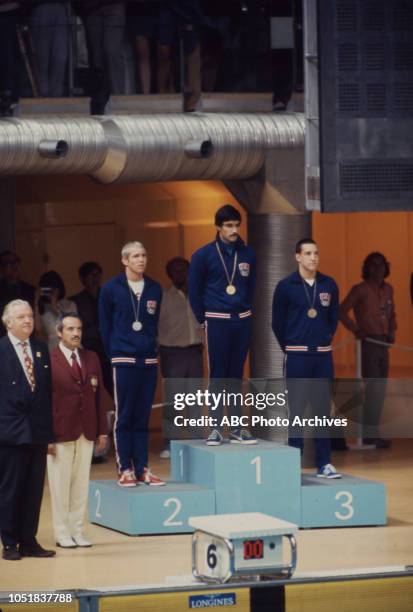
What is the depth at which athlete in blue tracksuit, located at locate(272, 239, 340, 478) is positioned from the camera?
11.1 metres

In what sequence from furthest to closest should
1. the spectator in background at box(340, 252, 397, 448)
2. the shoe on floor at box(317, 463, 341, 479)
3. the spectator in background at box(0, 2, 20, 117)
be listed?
the spectator in background at box(340, 252, 397, 448)
the spectator in background at box(0, 2, 20, 117)
the shoe on floor at box(317, 463, 341, 479)

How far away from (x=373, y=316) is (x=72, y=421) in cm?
472

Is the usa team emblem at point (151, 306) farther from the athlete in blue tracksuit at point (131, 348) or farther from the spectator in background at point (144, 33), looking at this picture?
the spectator in background at point (144, 33)

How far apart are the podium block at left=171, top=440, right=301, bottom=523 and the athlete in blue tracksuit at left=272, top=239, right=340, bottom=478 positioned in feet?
1.40

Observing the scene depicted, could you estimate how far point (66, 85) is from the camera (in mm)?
12898

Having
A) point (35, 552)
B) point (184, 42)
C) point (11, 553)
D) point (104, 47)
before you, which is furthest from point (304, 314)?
point (104, 47)

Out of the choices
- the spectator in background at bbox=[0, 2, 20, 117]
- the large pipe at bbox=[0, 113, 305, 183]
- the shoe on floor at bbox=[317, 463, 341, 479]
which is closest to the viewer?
the shoe on floor at bbox=[317, 463, 341, 479]

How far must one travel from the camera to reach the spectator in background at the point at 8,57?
12727 mm

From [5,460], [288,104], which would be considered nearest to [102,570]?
[5,460]

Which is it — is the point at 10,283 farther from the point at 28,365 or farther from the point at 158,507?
the point at 28,365

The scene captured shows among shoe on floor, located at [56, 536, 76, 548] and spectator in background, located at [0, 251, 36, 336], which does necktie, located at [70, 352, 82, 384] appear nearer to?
shoe on floor, located at [56, 536, 76, 548]

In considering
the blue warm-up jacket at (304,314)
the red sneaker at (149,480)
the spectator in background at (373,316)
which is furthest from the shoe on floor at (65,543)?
the spectator in background at (373,316)

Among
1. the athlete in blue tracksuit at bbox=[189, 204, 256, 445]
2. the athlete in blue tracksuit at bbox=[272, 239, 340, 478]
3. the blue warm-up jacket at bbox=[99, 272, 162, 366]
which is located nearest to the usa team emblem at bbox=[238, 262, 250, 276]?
the athlete in blue tracksuit at bbox=[189, 204, 256, 445]

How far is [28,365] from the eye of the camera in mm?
9734
